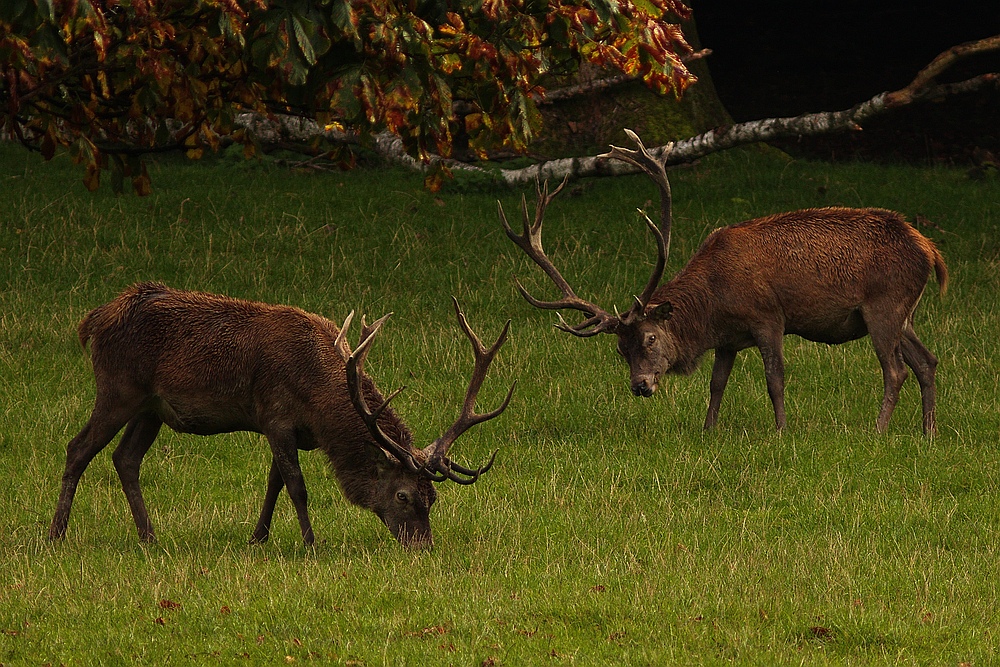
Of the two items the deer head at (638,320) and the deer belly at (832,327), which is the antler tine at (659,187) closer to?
the deer head at (638,320)

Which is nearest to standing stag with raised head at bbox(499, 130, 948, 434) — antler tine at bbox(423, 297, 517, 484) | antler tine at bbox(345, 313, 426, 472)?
antler tine at bbox(423, 297, 517, 484)

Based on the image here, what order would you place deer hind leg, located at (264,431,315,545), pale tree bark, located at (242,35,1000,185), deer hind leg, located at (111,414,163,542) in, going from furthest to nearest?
pale tree bark, located at (242,35,1000,185)
deer hind leg, located at (111,414,163,542)
deer hind leg, located at (264,431,315,545)

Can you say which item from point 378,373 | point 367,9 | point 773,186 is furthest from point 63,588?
point 773,186

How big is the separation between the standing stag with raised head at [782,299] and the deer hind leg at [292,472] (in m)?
3.43

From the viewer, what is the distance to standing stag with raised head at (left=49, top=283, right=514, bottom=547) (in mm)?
7855

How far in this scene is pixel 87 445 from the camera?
8266mm

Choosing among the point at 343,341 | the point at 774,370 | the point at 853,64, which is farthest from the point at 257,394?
the point at 853,64

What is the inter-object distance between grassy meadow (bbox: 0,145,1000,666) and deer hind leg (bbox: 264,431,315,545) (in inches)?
7.9

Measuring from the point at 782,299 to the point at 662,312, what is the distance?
1010 mm

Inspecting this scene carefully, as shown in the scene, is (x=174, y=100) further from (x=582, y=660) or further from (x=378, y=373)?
(x=378, y=373)

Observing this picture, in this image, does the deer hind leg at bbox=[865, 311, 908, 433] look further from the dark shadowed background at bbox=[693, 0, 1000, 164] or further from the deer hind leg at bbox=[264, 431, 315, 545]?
the dark shadowed background at bbox=[693, 0, 1000, 164]

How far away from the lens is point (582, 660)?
19.6 ft

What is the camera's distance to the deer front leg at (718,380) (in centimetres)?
1109

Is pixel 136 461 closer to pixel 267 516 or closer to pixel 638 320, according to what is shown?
pixel 267 516
